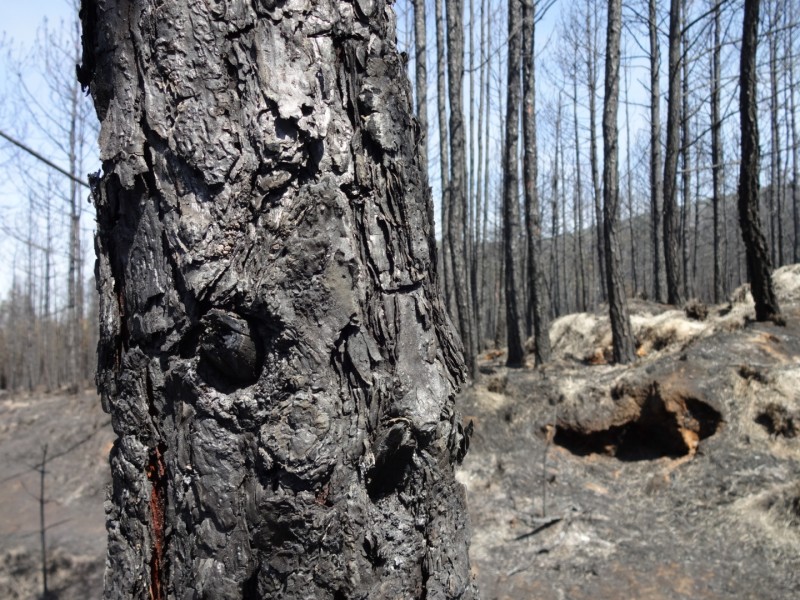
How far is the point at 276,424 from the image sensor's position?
106cm

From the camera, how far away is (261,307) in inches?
42.0

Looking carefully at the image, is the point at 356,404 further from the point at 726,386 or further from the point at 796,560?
the point at 726,386

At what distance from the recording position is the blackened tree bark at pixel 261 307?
1.07m

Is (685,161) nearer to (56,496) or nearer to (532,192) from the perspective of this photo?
(532,192)

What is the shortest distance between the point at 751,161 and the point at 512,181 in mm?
3807

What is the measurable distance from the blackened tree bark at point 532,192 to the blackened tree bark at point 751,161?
3.32 m

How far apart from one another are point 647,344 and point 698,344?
2.41 meters

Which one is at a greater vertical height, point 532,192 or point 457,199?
point 457,199

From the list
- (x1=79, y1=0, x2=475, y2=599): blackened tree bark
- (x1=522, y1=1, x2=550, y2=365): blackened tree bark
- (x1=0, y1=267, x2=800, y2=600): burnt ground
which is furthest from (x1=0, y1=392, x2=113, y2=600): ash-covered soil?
(x1=522, y1=1, x2=550, y2=365): blackened tree bark

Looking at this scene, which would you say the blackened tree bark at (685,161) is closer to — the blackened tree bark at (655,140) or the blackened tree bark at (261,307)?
the blackened tree bark at (655,140)

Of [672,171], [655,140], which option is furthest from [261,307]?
[655,140]

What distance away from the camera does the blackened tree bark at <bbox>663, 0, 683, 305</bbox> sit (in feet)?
43.3

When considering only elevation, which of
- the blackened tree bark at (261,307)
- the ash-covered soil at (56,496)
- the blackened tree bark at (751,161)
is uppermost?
the blackened tree bark at (751,161)

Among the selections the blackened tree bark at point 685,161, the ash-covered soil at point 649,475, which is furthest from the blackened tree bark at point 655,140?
the ash-covered soil at point 649,475
